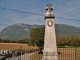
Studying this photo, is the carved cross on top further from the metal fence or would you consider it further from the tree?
the tree

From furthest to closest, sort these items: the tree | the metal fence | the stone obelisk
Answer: the tree
the metal fence
the stone obelisk

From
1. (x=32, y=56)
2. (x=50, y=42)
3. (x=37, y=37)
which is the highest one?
(x=37, y=37)

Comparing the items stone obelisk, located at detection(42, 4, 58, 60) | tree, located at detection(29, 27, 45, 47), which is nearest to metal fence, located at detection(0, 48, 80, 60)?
stone obelisk, located at detection(42, 4, 58, 60)

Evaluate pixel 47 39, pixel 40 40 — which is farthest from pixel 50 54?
pixel 40 40

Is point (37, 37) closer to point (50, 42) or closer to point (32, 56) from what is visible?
point (32, 56)

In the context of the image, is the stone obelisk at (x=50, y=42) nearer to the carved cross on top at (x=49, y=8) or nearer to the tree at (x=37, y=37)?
the carved cross on top at (x=49, y=8)

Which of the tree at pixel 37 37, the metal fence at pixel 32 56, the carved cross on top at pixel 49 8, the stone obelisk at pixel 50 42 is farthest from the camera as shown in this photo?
the tree at pixel 37 37

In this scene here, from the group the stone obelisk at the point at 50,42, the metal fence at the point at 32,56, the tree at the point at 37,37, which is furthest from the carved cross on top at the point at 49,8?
the tree at the point at 37,37

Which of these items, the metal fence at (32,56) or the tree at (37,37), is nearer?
the metal fence at (32,56)

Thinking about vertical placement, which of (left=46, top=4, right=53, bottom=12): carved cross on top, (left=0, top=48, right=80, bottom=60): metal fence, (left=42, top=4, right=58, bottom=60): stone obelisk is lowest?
(left=0, top=48, right=80, bottom=60): metal fence

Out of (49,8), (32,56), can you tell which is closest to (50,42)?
(49,8)

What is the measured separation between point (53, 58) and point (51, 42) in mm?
1049

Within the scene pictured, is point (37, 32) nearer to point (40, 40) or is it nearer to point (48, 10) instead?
point (40, 40)

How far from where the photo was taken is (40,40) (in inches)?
1633
